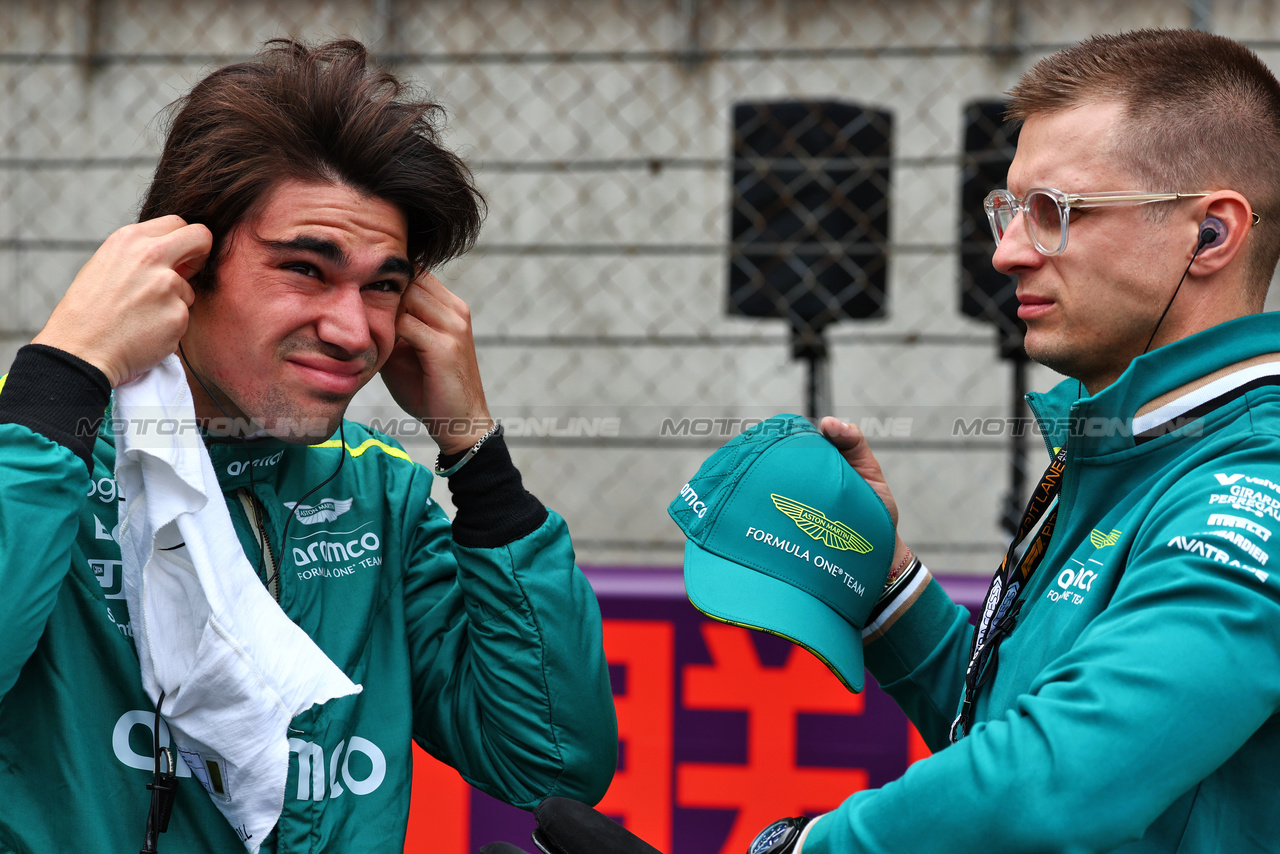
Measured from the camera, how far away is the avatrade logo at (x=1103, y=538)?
1165 millimetres

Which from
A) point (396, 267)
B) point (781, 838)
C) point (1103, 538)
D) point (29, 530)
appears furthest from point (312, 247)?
point (1103, 538)

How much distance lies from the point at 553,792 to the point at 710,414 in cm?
320

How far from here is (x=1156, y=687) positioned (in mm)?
924

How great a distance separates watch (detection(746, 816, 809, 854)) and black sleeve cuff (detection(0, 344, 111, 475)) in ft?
2.77

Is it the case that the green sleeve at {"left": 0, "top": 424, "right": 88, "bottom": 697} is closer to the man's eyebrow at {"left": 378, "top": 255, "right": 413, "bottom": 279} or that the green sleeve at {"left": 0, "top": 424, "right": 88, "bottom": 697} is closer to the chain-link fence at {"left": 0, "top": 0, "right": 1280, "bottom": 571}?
the man's eyebrow at {"left": 378, "top": 255, "right": 413, "bottom": 279}

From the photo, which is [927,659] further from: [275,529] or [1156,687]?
[275,529]

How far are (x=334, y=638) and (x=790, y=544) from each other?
63 cm

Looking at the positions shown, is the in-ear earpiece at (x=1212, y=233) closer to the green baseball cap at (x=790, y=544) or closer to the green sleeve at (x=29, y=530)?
the green baseball cap at (x=790, y=544)

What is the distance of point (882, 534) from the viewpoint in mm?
1488

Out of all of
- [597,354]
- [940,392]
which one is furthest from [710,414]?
[940,392]

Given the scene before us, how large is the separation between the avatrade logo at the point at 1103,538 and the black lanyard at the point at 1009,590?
0.13 m

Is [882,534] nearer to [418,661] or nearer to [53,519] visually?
[418,661]

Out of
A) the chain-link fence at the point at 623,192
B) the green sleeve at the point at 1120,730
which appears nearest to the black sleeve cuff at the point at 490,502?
the green sleeve at the point at 1120,730

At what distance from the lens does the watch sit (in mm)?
1081
